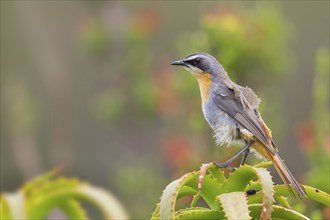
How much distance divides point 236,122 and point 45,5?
7.83 m

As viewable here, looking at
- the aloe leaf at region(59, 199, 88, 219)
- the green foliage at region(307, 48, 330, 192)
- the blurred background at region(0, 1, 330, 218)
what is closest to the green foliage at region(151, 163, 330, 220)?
the aloe leaf at region(59, 199, 88, 219)

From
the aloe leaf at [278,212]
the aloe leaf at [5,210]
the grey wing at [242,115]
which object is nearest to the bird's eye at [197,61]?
the grey wing at [242,115]

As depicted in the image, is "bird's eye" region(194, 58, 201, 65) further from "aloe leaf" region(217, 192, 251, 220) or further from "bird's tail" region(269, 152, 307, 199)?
"aloe leaf" region(217, 192, 251, 220)

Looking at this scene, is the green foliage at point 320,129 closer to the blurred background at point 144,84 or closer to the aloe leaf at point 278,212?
the blurred background at point 144,84

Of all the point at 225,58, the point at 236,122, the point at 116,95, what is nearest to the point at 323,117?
the point at 225,58

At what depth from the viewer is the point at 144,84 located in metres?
7.24

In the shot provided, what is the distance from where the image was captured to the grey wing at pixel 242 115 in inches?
81.9

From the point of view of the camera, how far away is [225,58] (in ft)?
14.4

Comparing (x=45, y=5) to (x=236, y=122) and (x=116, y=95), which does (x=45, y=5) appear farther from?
(x=236, y=122)

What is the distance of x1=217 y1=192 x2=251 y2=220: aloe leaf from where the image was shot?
3.97 feet

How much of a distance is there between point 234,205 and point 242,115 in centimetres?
92

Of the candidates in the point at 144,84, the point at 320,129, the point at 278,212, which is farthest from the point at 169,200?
the point at 144,84

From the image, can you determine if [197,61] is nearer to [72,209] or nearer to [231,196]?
[72,209]

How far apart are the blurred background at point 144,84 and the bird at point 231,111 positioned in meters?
1.15
